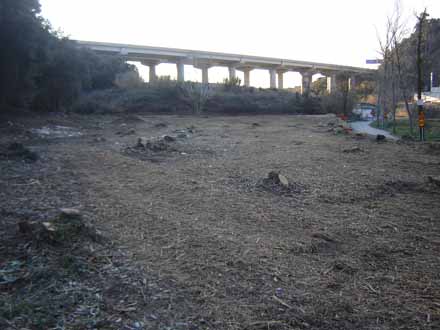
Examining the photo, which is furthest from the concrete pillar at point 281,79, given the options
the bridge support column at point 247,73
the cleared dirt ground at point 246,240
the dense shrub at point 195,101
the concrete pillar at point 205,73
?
the cleared dirt ground at point 246,240

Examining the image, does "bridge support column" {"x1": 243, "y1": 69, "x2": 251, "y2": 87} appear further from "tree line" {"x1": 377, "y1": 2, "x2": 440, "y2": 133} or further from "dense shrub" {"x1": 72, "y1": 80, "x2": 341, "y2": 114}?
"tree line" {"x1": 377, "y1": 2, "x2": 440, "y2": 133}

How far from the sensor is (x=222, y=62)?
2089 inches

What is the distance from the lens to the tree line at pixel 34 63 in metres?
15.2

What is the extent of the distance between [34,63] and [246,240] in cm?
1660

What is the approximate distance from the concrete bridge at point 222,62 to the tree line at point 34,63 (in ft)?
51.4

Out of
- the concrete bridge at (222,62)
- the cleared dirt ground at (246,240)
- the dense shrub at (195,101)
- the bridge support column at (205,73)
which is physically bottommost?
→ the cleared dirt ground at (246,240)

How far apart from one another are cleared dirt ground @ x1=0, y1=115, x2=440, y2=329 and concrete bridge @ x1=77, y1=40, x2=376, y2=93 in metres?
34.0

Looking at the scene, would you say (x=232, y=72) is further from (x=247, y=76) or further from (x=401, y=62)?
(x=401, y=62)

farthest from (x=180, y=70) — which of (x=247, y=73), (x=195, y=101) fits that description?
(x=195, y=101)

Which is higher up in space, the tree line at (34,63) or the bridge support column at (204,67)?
the bridge support column at (204,67)

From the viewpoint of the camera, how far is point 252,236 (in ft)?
13.2

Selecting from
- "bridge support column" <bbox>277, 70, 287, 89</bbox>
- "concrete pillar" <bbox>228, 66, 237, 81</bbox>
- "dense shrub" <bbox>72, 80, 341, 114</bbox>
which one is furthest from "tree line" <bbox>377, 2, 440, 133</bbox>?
"bridge support column" <bbox>277, 70, 287, 89</bbox>

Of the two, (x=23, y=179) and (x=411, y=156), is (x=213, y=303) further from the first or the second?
(x=411, y=156)

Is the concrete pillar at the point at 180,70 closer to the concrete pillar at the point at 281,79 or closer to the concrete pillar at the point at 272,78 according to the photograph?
the concrete pillar at the point at 272,78
